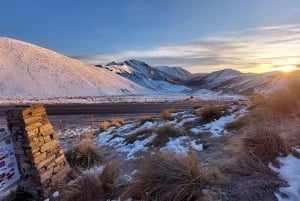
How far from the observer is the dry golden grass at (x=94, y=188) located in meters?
5.85

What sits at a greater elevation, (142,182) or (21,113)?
(21,113)

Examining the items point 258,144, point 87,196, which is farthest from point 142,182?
point 258,144

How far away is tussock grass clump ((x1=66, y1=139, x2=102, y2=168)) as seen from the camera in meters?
9.78

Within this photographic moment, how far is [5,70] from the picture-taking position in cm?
9556

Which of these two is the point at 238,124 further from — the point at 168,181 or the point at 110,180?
the point at 168,181

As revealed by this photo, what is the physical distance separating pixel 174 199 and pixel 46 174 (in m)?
3.91

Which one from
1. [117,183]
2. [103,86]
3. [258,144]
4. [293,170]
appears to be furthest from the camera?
[103,86]

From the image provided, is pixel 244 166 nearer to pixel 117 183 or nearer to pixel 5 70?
pixel 117 183

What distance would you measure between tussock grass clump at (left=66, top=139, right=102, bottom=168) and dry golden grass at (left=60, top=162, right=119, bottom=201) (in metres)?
3.24

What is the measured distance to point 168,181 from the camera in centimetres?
493

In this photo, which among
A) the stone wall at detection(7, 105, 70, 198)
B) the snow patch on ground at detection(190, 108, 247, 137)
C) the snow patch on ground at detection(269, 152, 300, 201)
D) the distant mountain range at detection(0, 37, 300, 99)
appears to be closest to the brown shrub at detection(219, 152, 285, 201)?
the snow patch on ground at detection(269, 152, 300, 201)

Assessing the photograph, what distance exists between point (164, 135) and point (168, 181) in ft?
20.7

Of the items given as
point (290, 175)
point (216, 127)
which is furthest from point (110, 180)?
point (216, 127)

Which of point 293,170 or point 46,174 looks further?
point 46,174
